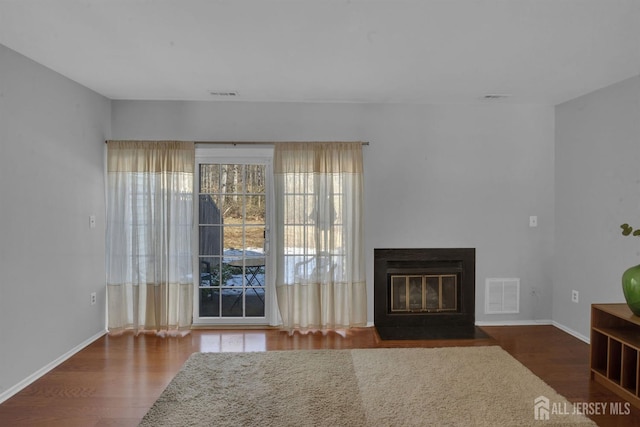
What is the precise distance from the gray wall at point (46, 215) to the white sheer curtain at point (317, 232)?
1.89 m

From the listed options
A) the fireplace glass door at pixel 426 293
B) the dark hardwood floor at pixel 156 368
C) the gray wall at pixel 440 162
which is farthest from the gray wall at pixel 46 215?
the fireplace glass door at pixel 426 293

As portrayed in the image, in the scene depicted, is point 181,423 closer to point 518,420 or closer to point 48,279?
point 48,279

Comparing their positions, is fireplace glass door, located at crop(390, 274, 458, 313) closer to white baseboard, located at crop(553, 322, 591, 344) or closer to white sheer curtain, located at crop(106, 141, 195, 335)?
white baseboard, located at crop(553, 322, 591, 344)

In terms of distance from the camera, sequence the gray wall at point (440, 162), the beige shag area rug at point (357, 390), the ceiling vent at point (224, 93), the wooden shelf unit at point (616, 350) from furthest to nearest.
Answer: the gray wall at point (440, 162), the ceiling vent at point (224, 93), the wooden shelf unit at point (616, 350), the beige shag area rug at point (357, 390)

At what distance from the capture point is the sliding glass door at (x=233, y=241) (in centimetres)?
396

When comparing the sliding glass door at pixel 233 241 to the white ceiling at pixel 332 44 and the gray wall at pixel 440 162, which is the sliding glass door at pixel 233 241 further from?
the white ceiling at pixel 332 44

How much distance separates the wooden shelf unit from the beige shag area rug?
0.48 metres

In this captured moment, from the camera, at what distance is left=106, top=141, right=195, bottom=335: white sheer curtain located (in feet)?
12.3

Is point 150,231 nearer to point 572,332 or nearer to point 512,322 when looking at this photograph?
point 512,322

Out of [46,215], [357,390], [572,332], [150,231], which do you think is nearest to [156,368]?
[150,231]

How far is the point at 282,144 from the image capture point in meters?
3.81

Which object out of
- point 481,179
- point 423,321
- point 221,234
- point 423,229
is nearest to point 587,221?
point 481,179

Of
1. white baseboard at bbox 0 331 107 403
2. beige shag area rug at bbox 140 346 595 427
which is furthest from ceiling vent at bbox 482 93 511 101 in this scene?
white baseboard at bbox 0 331 107 403

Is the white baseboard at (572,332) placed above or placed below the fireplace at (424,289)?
below
